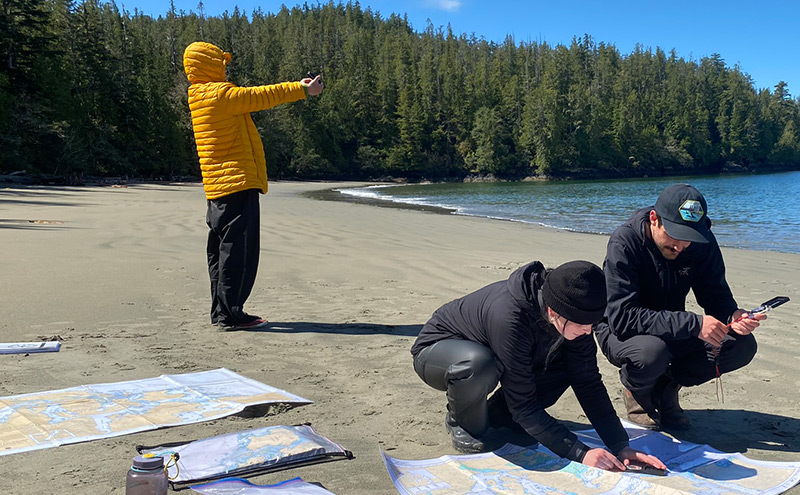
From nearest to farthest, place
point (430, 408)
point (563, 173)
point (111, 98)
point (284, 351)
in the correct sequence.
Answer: point (430, 408), point (284, 351), point (111, 98), point (563, 173)

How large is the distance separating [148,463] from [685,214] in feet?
8.82

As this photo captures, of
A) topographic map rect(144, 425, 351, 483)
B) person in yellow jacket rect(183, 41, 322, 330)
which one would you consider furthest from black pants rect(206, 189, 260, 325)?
topographic map rect(144, 425, 351, 483)

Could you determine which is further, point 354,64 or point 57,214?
point 354,64

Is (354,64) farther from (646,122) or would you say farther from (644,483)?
(644,483)

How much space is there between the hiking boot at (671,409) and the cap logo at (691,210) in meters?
1.01

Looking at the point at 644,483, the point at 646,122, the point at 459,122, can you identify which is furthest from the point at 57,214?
the point at 646,122

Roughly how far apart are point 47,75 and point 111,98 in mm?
10782

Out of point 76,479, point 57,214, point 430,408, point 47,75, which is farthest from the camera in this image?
point 47,75

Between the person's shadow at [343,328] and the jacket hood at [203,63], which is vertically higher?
the jacket hood at [203,63]

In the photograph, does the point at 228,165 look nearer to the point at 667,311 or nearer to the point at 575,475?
the point at 667,311

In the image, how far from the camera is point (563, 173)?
9069 cm

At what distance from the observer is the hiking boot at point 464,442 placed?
3.23m

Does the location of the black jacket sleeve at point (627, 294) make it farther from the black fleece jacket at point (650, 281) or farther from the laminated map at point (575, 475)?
the laminated map at point (575, 475)

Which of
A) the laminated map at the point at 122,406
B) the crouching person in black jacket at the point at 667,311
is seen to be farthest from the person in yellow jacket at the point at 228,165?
the crouching person in black jacket at the point at 667,311
